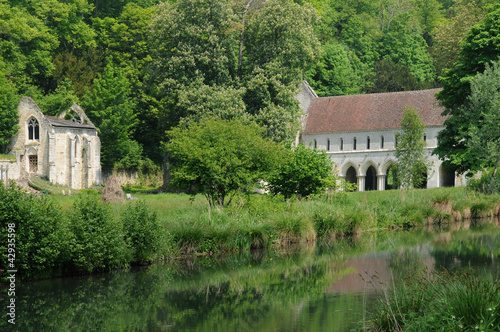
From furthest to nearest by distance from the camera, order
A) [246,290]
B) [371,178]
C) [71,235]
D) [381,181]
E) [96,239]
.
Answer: [371,178] < [381,181] < [96,239] < [71,235] < [246,290]

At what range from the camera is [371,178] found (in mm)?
63938

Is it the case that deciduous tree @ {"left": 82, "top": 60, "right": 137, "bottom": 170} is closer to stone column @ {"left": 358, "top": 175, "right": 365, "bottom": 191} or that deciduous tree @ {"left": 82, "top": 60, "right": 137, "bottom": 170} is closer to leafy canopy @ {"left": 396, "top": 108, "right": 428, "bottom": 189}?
stone column @ {"left": 358, "top": 175, "right": 365, "bottom": 191}

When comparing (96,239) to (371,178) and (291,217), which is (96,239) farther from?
(371,178)

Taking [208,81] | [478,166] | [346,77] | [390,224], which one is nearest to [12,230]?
[390,224]

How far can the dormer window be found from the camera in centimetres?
5097

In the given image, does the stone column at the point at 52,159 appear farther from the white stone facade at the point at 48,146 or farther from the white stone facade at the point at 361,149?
the white stone facade at the point at 361,149

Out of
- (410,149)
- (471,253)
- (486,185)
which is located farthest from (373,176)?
(471,253)

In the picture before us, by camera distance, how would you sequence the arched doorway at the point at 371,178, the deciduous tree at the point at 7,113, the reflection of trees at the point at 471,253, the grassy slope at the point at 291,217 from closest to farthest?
the reflection of trees at the point at 471,253, the grassy slope at the point at 291,217, the deciduous tree at the point at 7,113, the arched doorway at the point at 371,178

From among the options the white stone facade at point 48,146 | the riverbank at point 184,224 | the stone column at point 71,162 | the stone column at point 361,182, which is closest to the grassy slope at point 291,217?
the riverbank at point 184,224

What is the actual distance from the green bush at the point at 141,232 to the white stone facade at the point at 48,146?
33.6 metres

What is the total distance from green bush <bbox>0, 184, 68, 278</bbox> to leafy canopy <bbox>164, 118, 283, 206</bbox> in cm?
861

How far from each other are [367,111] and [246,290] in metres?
47.3

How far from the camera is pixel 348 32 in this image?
80938 mm

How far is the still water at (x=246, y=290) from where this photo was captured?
11836 millimetres
